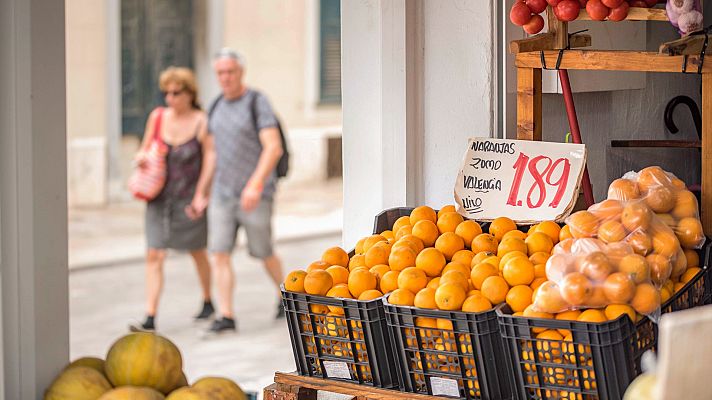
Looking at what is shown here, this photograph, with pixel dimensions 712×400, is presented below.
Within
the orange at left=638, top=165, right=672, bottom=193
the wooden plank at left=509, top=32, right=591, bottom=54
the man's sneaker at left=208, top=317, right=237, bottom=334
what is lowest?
the man's sneaker at left=208, top=317, right=237, bottom=334

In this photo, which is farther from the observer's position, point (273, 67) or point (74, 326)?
point (273, 67)

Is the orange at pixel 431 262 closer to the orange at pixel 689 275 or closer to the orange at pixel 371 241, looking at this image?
the orange at pixel 371 241

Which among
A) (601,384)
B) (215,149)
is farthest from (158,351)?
(215,149)

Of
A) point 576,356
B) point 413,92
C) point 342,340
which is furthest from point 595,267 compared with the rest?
point 413,92

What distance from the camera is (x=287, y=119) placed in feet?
50.9

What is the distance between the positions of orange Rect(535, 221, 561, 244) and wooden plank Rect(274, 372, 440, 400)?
56 centimetres

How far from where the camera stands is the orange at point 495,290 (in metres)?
2.41

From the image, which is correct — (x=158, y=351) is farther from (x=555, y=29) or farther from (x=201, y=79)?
(x=201, y=79)

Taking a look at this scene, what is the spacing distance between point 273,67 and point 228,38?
85 cm

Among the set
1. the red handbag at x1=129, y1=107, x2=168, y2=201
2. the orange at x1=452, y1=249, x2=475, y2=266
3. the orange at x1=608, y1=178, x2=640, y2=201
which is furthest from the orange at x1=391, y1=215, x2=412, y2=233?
the red handbag at x1=129, y1=107, x2=168, y2=201

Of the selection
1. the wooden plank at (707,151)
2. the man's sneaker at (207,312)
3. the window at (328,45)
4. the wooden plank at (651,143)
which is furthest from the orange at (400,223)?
the window at (328,45)

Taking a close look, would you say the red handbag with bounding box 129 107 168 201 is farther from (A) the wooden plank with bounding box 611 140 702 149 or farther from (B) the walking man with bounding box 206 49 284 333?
(A) the wooden plank with bounding box 611 140 702 149

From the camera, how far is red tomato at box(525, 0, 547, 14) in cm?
298

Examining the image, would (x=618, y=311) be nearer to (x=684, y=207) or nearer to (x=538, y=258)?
(x=538, y=258)
